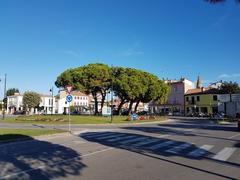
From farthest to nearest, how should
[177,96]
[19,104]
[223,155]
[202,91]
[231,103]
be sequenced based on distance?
[19,104]
[177,96]
[202,91]
[231,103]
[223,155]

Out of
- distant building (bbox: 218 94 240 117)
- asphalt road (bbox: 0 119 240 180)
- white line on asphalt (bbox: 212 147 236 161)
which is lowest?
white line on asphalt (bbox: 212 147 236 161)

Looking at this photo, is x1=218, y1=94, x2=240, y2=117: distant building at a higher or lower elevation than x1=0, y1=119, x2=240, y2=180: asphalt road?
higher

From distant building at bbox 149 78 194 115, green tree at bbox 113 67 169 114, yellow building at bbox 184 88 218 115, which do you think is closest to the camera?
green tree at bbox 113 67 169 114

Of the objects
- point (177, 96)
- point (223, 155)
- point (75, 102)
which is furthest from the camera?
point (75, 102)

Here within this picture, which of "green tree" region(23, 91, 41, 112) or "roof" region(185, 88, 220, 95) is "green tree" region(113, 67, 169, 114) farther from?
"green tree" region(23, 91, 41, 112)

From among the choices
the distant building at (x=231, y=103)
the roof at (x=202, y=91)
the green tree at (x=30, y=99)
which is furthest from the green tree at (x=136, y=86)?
the green tree at (x=30, y=99)

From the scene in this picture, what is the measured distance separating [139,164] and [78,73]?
184ft

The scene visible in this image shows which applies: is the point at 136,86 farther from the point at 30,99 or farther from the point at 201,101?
the point at 30,99

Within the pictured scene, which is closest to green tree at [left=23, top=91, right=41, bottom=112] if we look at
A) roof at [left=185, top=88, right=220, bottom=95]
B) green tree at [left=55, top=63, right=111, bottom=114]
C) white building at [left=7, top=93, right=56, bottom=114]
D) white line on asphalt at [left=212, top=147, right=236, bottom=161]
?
white building at [left=7, top=93, right=56, bottom=114]

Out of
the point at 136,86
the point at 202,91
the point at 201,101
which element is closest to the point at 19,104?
the point at 201,101

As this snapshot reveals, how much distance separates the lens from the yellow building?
93419 millimetres

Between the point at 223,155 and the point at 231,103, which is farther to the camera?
the point at 231,103

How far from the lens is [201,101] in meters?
96.2

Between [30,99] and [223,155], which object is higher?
[30,99]
